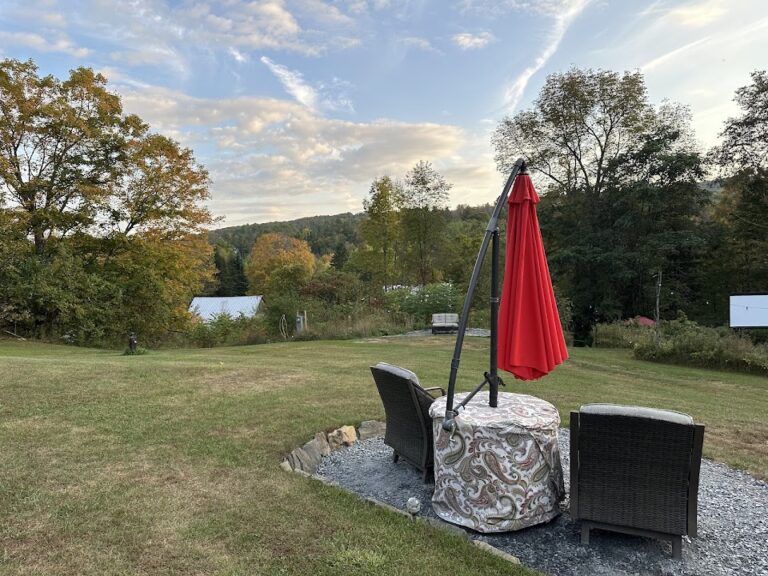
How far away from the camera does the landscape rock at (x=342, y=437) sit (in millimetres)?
3862

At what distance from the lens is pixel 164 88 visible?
38.9 ft

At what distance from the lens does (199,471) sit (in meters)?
3.00

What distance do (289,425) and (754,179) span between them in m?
21.9

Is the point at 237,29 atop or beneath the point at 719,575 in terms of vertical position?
atop

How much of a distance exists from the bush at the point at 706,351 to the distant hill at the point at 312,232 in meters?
41.4

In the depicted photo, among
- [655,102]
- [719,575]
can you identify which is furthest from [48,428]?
[655,102]

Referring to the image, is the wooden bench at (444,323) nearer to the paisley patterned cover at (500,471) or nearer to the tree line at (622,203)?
the tree line at (622,203)

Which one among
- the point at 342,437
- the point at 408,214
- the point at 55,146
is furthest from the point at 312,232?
the point at 342,437

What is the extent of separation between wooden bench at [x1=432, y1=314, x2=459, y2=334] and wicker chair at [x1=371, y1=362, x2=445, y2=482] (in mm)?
11516

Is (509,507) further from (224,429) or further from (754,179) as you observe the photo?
(754,179)

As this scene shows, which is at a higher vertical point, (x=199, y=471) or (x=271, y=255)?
(x=271, y=255)

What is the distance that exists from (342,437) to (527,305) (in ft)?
6.86

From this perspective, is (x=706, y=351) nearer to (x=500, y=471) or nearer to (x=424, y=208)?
(x=500, y=471)

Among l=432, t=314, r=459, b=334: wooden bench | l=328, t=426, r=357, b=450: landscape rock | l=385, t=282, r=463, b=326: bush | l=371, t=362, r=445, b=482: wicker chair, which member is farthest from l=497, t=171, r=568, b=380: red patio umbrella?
l=385, t=282, r=463, b=326: bush
